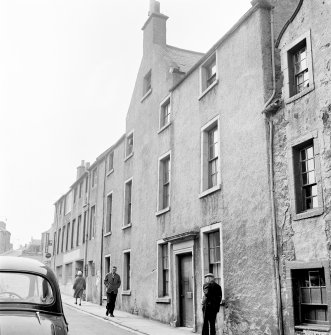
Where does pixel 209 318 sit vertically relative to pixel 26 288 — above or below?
below

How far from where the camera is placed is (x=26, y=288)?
592 cm

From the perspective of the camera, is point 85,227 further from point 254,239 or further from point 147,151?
point 254,239

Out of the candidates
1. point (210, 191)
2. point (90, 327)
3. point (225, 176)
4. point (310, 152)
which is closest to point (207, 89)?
point (225, 176)

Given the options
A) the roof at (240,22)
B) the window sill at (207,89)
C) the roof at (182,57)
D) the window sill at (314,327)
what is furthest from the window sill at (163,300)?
the roof at (182,57)

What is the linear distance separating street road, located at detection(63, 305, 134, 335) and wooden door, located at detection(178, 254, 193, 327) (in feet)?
6.89

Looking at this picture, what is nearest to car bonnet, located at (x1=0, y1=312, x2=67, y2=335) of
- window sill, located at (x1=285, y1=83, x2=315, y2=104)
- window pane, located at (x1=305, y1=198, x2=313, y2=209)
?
window pane, located at (x1=305, y1=198, x2=313, y2=209)

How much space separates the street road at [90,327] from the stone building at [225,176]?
2068 millimetres

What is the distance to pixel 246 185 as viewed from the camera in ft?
38.2

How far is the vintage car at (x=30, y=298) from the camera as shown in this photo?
5113 mm

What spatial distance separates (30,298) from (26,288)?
0.59 ft

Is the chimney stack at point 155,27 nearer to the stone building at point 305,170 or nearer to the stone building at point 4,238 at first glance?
the stone building at point 305,170

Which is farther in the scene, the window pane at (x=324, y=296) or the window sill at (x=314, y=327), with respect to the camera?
the window pane at (x=324, y=296)

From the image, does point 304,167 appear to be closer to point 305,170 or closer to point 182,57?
point 305,170

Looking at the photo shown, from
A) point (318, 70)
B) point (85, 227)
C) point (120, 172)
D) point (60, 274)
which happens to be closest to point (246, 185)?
point (318, 70)
